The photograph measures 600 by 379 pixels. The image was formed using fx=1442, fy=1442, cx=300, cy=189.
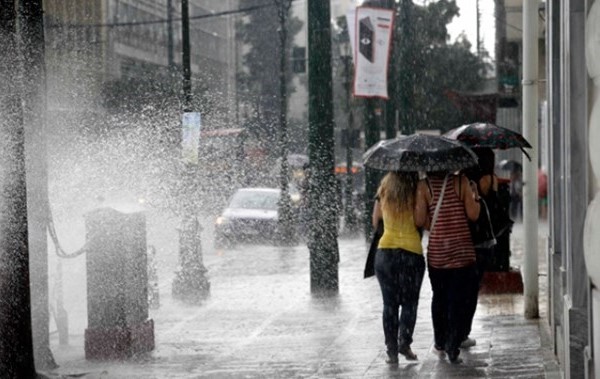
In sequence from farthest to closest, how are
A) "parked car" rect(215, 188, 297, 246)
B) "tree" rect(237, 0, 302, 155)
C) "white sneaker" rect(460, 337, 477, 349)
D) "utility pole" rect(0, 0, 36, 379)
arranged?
"tree" rect(237, 0, 302, 155) → "parked car" rect(215, 188, 297, 246) → "white sneaker" rect(460, 337, 477, 349) → "utility pole" rect(0, 0, 36, 379)

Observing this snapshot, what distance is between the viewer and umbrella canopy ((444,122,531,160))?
1348cm

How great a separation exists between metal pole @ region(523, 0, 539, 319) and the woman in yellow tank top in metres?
3.22

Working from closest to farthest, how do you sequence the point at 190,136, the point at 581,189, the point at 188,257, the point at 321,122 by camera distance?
→ the point at 581,189 → the point at 321,122 → the point at 188,257 → the point at 190,136

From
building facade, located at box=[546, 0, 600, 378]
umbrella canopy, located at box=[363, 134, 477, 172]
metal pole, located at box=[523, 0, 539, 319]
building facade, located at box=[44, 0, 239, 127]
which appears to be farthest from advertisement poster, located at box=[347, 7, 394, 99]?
building facade, located at box=[44, 0, 239, 127]

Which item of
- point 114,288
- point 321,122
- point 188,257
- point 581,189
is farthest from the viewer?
point 188,257

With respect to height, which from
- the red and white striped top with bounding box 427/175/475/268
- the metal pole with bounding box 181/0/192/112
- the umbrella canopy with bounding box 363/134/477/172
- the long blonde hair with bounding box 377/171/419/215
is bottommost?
the red and white striped top with bounding box 427/175/475/268

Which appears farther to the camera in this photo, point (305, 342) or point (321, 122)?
point (321, 122)

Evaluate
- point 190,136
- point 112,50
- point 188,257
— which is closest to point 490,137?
point 188,257

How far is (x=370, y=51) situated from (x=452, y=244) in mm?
13257

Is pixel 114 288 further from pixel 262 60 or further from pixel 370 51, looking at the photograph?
pixel 262 60

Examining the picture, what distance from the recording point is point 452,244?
443 inches

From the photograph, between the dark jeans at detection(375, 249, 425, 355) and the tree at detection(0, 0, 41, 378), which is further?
the dark jeans at detection(375, 249, 425, 355)

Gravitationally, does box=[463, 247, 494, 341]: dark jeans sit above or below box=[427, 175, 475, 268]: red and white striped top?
below

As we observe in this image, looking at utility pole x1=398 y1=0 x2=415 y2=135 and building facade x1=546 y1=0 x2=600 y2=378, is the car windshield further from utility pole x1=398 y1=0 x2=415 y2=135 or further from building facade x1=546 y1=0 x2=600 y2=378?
building facade x1=546 y1=0 x2=600 y2=378
